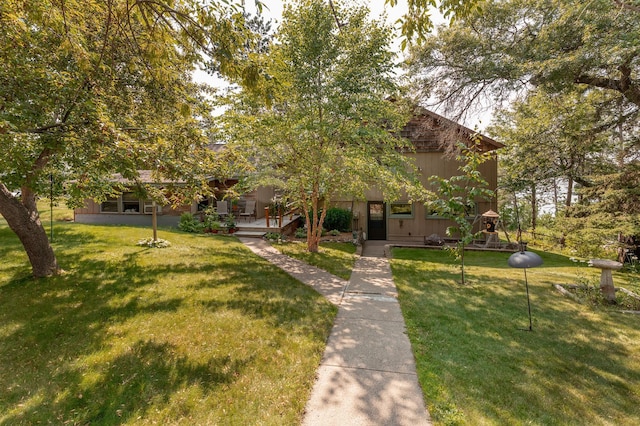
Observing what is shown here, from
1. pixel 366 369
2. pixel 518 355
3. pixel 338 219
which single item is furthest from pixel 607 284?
pixel 338 219

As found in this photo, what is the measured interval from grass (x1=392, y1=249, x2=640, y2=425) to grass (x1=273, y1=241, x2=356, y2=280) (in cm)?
244

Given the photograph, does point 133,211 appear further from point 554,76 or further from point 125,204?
point 554,76

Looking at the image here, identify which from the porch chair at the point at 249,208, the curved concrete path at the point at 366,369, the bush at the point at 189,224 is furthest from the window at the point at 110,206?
the curved concrete path at the point at 366,369

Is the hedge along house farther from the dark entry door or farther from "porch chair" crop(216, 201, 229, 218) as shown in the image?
"porch chair" crop(216, 201, 229, 218)

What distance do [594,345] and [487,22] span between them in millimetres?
9645

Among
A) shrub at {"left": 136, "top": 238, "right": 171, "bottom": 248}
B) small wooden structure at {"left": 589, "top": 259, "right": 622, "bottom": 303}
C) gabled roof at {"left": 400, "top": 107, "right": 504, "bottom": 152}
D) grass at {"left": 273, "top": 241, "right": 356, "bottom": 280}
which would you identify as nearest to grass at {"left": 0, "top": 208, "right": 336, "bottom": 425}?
grass at {"left": 273, "top": 241, "right": 356, "bottom": 280}

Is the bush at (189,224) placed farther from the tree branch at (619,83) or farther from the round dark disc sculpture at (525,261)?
the tree branch at (619,83)

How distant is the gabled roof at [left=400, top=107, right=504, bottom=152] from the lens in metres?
12.7

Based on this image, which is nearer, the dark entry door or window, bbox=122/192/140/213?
the dark entry door

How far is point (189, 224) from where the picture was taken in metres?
15.3

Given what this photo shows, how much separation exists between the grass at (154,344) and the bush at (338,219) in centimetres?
791

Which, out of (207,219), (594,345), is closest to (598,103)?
(594,345)

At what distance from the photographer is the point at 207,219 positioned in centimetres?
1526

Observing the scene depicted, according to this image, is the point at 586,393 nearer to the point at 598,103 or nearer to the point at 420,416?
the point at 420,416
